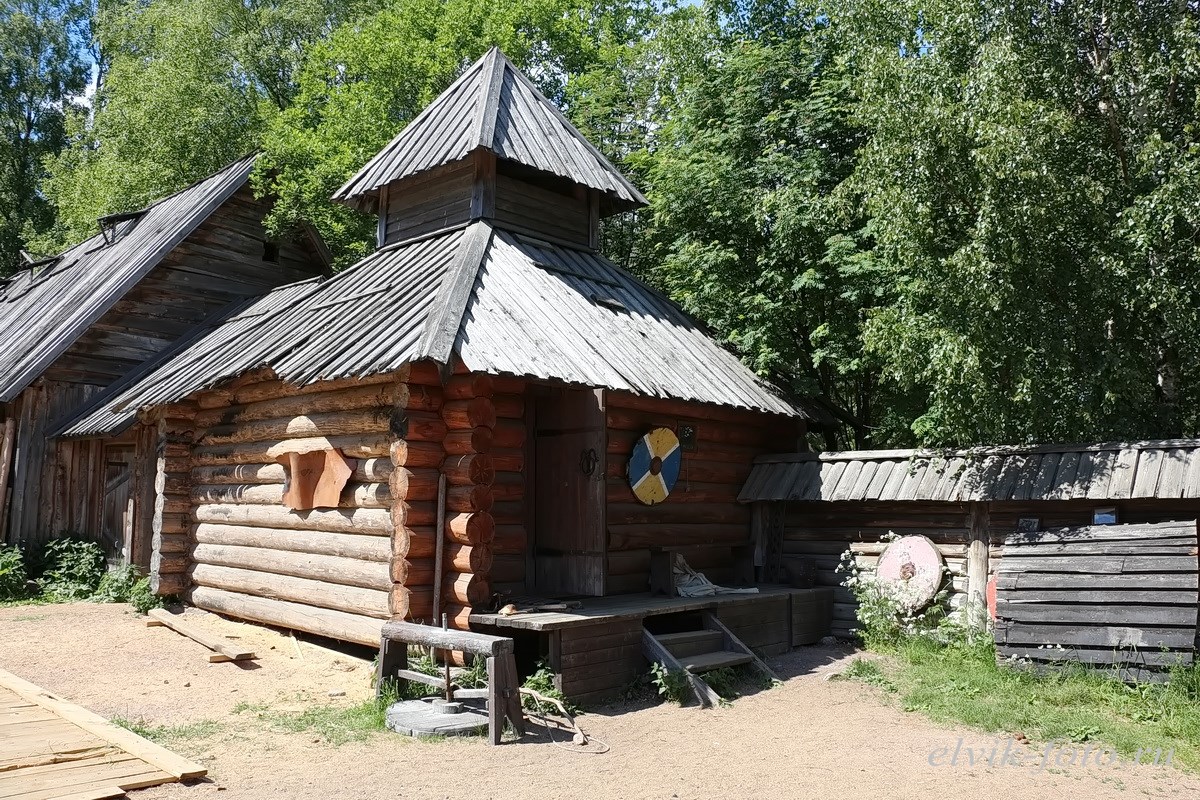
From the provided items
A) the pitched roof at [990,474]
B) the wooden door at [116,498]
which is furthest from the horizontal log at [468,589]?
the wooden door at [116,498]

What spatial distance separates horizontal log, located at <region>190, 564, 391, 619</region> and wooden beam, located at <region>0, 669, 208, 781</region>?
2.74m

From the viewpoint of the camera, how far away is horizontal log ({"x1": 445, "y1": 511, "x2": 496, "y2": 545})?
876cm

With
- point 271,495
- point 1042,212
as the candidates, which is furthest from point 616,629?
point 1042,212

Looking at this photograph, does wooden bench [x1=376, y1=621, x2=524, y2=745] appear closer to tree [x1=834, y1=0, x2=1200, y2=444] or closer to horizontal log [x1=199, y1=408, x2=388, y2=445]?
horizontal log [x1=199, y1=408, x2=388, y2=445]

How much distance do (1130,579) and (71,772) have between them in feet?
28.8

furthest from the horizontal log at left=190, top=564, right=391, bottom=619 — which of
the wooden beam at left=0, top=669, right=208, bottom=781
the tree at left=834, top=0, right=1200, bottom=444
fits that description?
the tree at left=834, top=0, right=1200, bottom=444

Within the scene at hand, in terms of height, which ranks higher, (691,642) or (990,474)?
(990,474)

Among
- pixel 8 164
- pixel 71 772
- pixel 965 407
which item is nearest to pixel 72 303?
pixel 71 772

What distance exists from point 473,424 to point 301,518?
10.2 ft

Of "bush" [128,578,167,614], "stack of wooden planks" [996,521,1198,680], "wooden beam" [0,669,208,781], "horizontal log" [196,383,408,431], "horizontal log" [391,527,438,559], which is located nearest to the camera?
"wooden beam" [0,669,208,781]

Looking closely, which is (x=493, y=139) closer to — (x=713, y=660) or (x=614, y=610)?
(x=614, y=610)

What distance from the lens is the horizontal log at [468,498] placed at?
8.84 metres

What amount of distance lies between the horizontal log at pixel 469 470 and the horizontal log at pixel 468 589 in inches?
34.2

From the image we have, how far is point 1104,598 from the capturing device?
28.5ft
